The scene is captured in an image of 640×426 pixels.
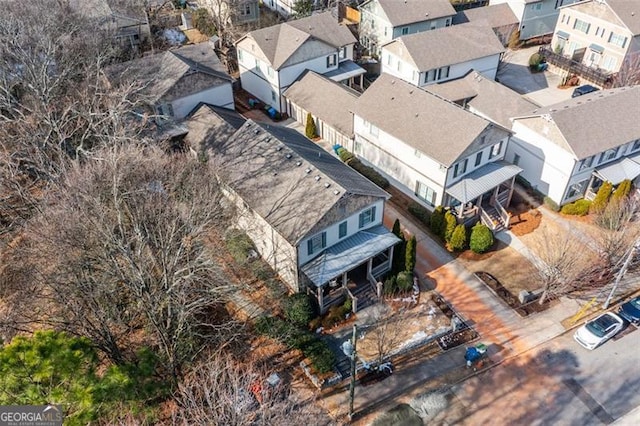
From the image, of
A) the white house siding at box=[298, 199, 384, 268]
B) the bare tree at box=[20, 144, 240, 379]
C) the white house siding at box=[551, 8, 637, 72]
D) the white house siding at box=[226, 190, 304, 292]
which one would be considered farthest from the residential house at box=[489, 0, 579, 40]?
the bare tree at box=[20, 144, 240, 379]

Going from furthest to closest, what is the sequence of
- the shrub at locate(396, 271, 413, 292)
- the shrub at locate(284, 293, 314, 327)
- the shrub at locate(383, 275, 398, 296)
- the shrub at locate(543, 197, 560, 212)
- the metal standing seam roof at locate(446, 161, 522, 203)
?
the shrub at locate(543, 197, 560, 212) < the metal standing seam roof at locate(446, 161, 522, 203) < the shrub at locate(396, 271, 413, 292) < the shrub at locate(383, 275, 398, 296) < the shrub at locate(284, 293, 314, 327)

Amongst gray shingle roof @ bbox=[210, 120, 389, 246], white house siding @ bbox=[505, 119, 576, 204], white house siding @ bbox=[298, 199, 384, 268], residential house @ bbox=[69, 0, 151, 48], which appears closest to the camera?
gray shingle roof @ bbox=[210, 120, 389, 246]

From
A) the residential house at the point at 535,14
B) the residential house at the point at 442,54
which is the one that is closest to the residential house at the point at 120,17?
the residential house at the point at 442,54

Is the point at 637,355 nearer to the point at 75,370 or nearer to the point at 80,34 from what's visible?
the point at 75,370

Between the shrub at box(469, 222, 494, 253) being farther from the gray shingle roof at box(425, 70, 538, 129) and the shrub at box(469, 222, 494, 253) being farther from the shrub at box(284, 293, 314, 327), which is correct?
the shrub at box(284, 293, 314, 327)

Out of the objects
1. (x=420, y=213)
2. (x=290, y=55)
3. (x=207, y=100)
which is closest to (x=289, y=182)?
(x=420, y=213)

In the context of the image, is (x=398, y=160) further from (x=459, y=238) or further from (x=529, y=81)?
(x=529, y=81)

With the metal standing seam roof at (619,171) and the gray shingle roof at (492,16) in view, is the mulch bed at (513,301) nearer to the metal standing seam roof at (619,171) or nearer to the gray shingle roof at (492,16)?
the metal standing seam roof at (619,171)
